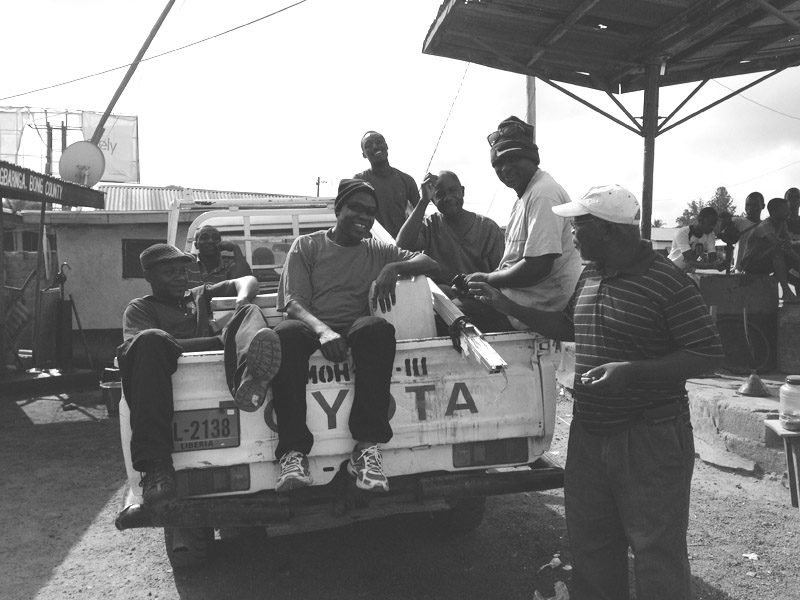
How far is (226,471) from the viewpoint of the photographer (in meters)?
3.23

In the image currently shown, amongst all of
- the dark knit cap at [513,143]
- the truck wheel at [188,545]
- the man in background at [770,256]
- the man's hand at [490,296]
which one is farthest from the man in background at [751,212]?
the truck wheel at [188,545]

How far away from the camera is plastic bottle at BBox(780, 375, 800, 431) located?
460 centimetres

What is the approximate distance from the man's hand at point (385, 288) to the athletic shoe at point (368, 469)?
74 cm

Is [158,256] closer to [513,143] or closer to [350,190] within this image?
[350,190]

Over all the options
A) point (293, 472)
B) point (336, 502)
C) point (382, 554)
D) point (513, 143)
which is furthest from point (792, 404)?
point (293, 472)

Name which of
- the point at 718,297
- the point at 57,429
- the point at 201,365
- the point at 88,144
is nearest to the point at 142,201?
the point at 88,144

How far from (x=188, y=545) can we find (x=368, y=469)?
1236 millimetres

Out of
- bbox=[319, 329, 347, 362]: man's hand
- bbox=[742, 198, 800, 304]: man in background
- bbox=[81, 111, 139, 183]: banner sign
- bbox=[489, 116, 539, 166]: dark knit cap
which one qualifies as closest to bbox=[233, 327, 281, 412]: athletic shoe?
bbox=[319, 329, 347, 362]: man's hand

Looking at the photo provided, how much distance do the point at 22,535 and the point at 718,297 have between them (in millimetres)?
6304

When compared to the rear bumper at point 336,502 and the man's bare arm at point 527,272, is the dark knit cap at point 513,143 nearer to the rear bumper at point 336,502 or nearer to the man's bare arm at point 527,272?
the man's bare arm at point 527,272

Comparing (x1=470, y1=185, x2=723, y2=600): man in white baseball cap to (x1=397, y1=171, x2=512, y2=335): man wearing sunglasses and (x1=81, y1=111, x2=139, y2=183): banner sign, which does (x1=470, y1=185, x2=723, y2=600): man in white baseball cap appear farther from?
(x1=81, y1=111, x2=139, y2=183): banner sign

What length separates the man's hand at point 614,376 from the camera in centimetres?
244

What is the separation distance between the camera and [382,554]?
4078 mm

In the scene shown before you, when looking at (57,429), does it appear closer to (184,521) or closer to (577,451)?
(184,521)
